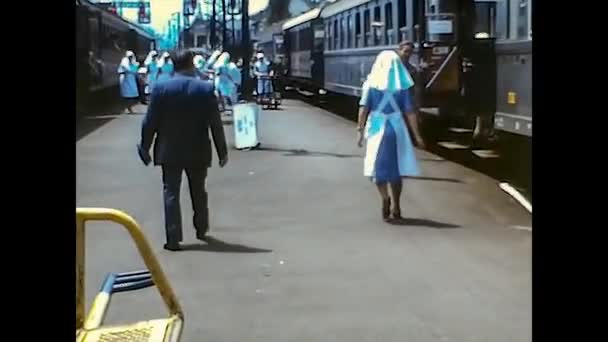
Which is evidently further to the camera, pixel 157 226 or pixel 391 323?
pixel 157 226

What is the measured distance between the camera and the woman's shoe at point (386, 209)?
9523 mm

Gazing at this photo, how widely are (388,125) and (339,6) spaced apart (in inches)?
509

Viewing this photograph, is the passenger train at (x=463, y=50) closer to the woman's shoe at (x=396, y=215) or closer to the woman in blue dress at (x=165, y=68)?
the woman's shoe at (x=396, y=215)

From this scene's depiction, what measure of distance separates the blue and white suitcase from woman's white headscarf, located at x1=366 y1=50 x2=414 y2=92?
6.91m

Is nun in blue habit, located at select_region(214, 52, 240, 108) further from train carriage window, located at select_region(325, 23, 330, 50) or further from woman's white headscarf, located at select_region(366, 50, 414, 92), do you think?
woman's white headscarf, located at select_region(366, 50, 414, 92)

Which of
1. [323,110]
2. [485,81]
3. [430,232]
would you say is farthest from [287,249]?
[323,110]

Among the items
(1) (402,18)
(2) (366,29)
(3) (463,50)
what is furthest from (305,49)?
(3) (463,50)

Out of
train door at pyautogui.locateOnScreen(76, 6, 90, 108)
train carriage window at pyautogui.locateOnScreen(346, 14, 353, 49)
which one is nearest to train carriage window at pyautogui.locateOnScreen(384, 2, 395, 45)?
train carriage window at pyautogui.locateOnScreen(346, 14, 353, 49)

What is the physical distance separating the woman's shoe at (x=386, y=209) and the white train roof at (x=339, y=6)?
29.7 ft

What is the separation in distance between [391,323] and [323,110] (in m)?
21.2

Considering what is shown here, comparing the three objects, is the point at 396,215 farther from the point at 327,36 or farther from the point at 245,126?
the point at 327,36

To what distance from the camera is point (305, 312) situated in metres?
6.12

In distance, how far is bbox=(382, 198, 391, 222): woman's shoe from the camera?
9523mm
